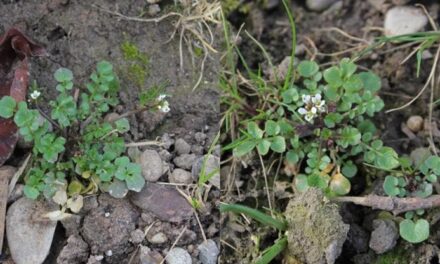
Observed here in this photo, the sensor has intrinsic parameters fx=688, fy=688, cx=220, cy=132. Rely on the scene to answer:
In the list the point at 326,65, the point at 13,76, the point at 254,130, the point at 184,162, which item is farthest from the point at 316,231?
the point at 13,76

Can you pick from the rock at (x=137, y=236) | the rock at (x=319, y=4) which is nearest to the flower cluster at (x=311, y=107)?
the rock at (x=319, y=4)

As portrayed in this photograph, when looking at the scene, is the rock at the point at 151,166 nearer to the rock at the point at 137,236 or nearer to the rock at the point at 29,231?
the rock at the point at 137,236

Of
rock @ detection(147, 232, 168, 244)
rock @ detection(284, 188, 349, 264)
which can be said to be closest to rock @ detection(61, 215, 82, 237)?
rock @ detection(147, 232, 168, 244)

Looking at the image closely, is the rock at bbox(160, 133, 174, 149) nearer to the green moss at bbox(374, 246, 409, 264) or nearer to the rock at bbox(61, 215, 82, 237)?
the rock at bbox(61, 215, 82, 237)

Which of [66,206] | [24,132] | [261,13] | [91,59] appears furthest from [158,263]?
[261,13]

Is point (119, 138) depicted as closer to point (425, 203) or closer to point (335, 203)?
point (335, 203)

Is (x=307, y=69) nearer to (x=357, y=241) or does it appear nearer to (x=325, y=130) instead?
(x=325, y=130)

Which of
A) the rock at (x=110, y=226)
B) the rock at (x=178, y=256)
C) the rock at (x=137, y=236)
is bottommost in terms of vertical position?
the rock at (x=178, y=256)
